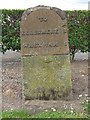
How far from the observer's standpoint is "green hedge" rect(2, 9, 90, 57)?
37.2ft

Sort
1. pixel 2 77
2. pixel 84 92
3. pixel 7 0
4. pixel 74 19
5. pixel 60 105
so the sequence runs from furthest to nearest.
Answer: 1. pixel 7 0
2. pixel 74 19
3. pixel 2 77
4. pixel 84 92
5. pixel 60 105

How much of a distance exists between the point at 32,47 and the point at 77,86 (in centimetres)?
129

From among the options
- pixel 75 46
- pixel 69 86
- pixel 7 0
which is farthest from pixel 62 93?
pixel 7 0

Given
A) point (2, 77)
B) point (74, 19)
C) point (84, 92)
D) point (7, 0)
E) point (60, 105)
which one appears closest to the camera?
point (60, 105)

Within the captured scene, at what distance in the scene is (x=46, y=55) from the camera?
319 inches

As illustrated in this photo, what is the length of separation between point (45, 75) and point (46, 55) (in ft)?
1.08

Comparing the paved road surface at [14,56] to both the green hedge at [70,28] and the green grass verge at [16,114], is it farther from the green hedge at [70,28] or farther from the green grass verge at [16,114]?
the green grass verge at [16,114]

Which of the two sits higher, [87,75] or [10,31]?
[10,31]

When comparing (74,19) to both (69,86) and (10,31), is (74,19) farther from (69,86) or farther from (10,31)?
(69,86)

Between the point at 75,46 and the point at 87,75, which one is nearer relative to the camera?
the point at 87,75

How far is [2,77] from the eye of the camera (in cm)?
961

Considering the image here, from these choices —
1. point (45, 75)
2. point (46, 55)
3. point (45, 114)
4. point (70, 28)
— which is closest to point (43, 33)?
point (46, 55)

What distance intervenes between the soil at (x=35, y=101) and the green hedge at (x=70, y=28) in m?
0.97

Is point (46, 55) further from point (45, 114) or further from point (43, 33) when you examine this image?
point (45, 114)
